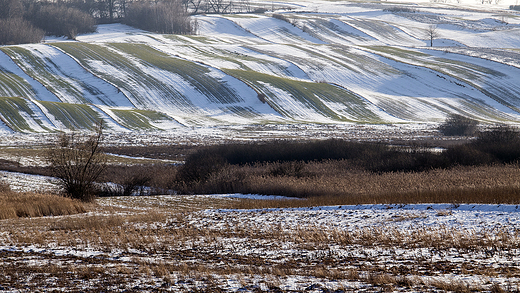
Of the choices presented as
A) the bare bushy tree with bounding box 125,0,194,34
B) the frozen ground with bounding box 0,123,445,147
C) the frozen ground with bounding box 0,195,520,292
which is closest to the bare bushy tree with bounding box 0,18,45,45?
the bare bushy tree with bounding box 125,0,194,34

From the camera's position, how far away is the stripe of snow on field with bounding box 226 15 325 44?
5017 inches

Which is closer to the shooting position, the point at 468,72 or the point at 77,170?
the point at 77,170

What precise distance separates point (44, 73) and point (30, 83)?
213 inches

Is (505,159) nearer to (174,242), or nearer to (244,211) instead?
(244,211)

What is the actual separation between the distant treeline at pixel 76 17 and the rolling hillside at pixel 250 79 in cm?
447

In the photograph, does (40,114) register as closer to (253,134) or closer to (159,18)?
(253,134)

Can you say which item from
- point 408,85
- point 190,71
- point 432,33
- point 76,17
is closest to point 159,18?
point 76,17

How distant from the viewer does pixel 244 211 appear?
58.2ft

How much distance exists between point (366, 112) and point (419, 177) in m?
55.2

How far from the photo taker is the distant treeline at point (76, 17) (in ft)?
346

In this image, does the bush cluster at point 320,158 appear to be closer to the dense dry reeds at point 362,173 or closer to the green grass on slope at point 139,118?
the dense dry reeds at point 362,173

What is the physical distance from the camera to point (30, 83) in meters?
75.2

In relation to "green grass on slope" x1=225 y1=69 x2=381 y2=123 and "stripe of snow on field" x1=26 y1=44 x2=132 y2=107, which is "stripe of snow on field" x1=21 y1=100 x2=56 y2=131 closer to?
"stripe of snow on field" x1=26 y1=44 x2=132 y2=107

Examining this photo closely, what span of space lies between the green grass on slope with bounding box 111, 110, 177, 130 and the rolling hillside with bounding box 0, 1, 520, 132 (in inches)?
6.5
